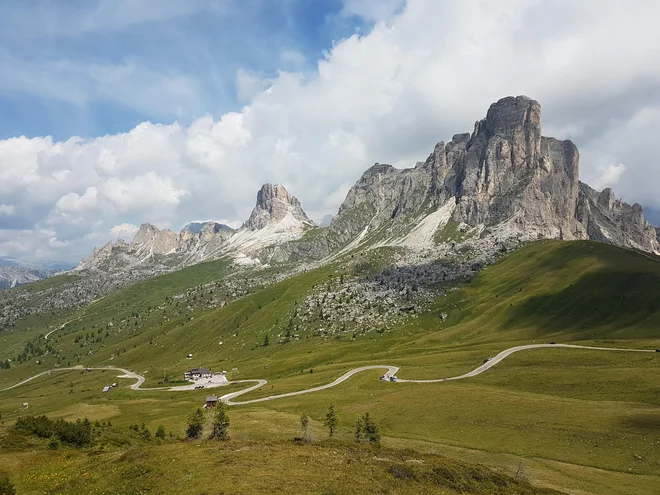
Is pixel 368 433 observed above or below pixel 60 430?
below

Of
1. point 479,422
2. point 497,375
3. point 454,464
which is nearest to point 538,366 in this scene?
point 497,375

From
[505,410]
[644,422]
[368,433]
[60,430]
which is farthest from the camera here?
[505,410]

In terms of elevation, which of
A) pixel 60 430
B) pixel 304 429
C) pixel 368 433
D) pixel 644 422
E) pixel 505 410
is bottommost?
pixel 644 422

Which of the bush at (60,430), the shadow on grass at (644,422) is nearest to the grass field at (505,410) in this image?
the shadow on grass at (644,422)

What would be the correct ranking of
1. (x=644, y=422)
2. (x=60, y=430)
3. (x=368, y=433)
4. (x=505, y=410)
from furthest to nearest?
(x=505, y=410), (x=644, y=422), (x=368, y=433), (x=60, y=430)

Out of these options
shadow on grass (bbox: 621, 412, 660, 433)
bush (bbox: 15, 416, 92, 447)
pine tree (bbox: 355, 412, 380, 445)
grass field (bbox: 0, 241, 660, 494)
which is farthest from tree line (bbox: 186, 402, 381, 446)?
shadow on grass (bbox: 621, 412, 660, 433)

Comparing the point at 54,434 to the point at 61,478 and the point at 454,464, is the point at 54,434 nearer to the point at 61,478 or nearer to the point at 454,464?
the point at 61,478

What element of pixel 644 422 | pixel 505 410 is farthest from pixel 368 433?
pixel 644 422

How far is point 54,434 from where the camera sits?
218 ft

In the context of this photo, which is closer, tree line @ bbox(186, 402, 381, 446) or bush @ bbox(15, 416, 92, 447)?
bush @ bbox(15, 416, 92, 447)

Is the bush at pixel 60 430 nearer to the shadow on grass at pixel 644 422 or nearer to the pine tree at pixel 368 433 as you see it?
the pine tree at pixel 368 433

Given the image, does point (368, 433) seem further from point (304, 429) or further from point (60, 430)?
point (60, 430)

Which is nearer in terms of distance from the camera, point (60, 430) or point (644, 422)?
point (60, 430)

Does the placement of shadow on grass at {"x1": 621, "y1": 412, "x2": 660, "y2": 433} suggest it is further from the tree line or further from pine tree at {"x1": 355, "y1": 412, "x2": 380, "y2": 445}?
the tree line
